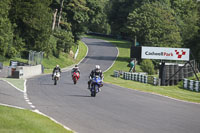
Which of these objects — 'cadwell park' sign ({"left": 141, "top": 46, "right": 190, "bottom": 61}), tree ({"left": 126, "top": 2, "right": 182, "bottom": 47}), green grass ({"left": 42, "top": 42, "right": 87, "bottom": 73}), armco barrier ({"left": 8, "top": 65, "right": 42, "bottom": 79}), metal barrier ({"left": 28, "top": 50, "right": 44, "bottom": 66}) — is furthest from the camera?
tree ({"left": 126, "top": 2, "right": 182, "bottom": 47})

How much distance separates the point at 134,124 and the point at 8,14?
44849 millimetres

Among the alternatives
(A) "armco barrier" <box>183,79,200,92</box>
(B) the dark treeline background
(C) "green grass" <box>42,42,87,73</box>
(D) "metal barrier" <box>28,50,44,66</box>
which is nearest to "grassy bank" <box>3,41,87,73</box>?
(C) "green grass" <box>42,42,87,73</box>

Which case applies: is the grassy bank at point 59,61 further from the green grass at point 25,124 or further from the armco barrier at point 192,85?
the green grass at point 25,124

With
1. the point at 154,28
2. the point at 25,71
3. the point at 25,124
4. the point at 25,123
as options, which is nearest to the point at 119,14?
the point at 154,28

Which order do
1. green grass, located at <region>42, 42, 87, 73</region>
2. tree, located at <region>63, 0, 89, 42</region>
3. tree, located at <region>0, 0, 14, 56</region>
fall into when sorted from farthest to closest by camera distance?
tree, located at <region>63, 0, 89, 42</region>
green grass, located at <region>42, 42, 87, 73</region>
tree, located at <region>0, 0, 14, 56</region>

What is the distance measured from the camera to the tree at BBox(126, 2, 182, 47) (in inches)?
2836

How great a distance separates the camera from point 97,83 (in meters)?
20.7

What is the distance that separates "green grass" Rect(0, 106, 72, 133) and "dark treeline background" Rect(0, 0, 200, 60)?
37787 millimetres

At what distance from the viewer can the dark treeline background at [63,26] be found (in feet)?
179

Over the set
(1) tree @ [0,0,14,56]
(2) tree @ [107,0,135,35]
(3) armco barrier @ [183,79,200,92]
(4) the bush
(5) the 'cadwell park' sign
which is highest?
(2) tree @ [107,0,135,35]

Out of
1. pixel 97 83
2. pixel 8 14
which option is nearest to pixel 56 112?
pixel 97 83

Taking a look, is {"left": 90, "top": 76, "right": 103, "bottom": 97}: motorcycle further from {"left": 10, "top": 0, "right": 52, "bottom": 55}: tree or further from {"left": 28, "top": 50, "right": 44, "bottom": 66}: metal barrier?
{"left": 10, "top": 0, "right": 52, "bottom": 55}: tree

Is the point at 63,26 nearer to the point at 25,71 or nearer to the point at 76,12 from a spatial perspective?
the point at 76,12

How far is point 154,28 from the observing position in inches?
2906
